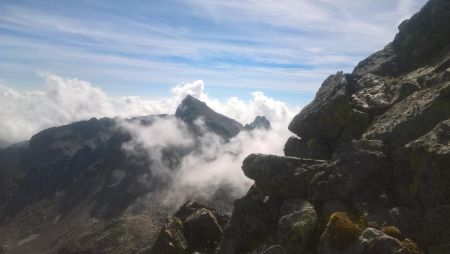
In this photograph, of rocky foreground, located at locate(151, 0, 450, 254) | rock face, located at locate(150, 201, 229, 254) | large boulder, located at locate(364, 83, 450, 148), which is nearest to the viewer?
rocky foreground, located at locate(151, 0, 450, 254)

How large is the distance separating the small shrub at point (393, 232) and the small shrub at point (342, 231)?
197 cm

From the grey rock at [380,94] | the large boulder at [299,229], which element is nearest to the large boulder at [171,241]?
the large boulder at [299,229]

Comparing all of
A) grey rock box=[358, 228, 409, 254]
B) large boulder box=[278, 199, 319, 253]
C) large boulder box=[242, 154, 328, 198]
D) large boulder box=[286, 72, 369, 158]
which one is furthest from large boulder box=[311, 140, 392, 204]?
grey rock box=[358, 228, 409, 254]

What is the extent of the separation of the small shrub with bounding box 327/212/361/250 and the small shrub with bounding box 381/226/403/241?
1972mm

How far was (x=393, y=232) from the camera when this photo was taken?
99.7 ft

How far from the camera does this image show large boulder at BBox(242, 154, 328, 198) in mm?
38938

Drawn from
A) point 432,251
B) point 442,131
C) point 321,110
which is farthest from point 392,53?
point 432,251

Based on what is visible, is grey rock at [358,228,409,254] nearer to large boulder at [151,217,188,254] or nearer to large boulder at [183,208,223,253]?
large boulder at [183,208,223,253]

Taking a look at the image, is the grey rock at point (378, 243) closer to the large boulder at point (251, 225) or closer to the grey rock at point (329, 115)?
the large boulder at point (251, 225)

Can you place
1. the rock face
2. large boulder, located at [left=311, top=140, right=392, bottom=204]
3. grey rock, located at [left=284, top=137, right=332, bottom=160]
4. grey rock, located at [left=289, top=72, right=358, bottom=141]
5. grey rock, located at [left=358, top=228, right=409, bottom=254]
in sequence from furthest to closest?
1. the rock face
2. grey rock, located at [left=284, top=137, right=332, bottom=160]
3. grey rock, located at [left=289, top=72, right=358, bottom=141]
4. large boulder, located at [left=311, top=140, right=392, bottom=204]
5. grey rock, located at [left=358, top=228, right=409, bottom=254]

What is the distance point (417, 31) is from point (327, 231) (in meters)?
34.4

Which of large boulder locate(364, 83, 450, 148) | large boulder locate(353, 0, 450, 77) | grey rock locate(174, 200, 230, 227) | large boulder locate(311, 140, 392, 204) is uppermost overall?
large boulder locate(353, 0, 450, 77)

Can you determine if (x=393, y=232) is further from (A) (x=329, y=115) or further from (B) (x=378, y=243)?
(A) (x=329, y=115)

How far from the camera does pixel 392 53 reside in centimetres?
5694
